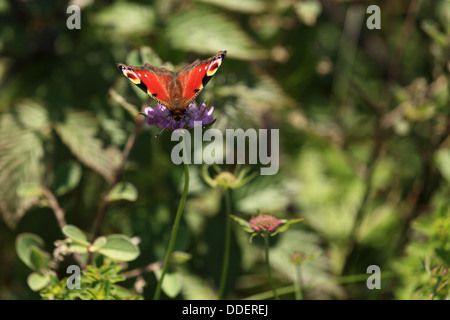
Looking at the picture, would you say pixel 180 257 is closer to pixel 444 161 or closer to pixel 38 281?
pixel 38 281

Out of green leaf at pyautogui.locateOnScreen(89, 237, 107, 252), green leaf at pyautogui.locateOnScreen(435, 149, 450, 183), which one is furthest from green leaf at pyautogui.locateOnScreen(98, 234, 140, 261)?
green leaf at pyautogui.locateOnScreen(435, 149, 450, 183)

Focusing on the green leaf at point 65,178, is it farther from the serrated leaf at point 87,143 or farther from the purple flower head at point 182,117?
the purple flower head at point 182,117

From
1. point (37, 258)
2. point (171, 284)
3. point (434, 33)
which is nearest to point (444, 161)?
point (434, 33)

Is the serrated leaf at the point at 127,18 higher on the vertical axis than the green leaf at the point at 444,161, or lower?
higher

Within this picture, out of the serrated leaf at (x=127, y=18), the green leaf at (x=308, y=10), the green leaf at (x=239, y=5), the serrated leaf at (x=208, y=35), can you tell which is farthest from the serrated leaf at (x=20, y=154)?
the green leaf at (x=308, y=10)

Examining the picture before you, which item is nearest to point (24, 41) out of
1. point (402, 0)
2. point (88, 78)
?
point (88, 78)
